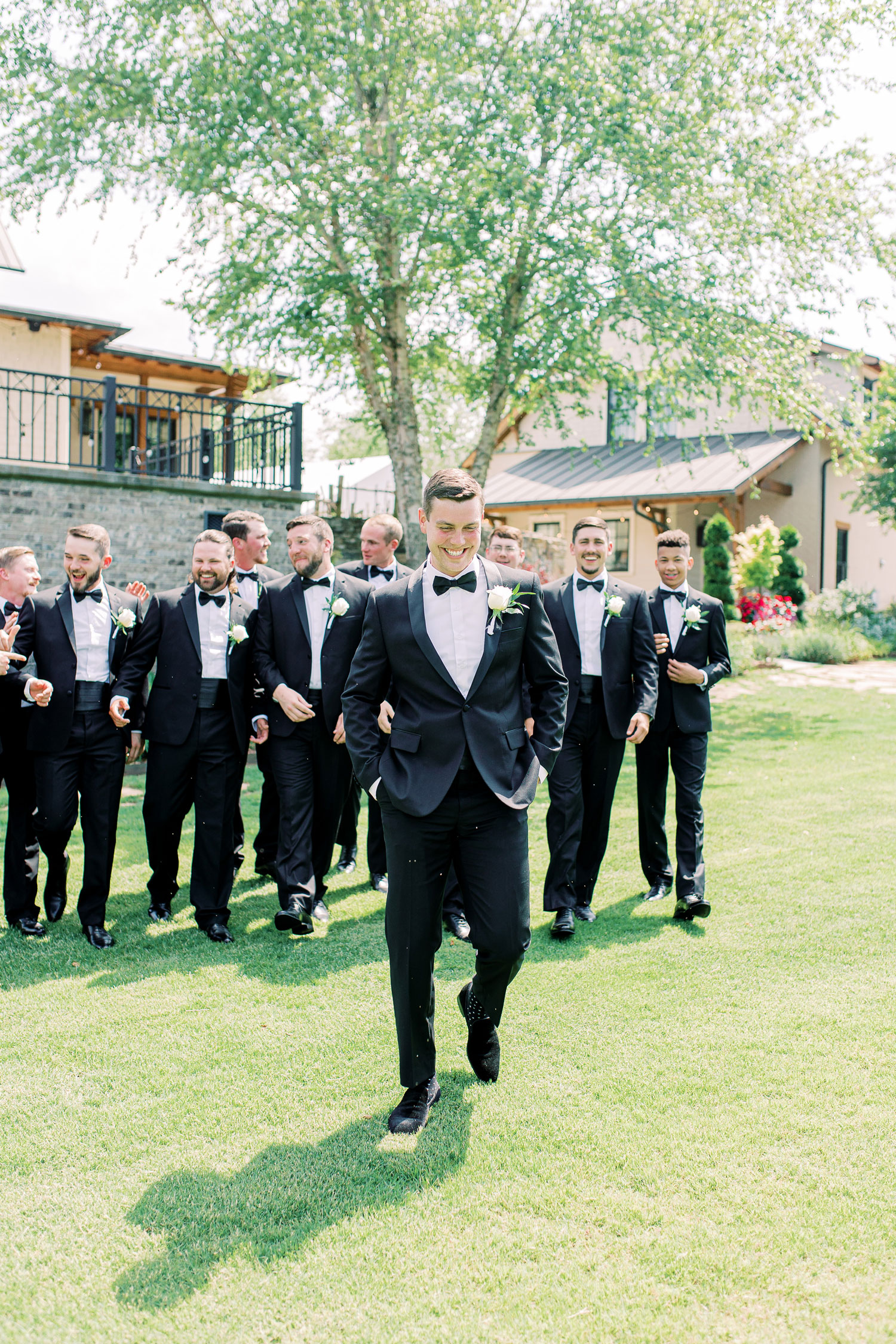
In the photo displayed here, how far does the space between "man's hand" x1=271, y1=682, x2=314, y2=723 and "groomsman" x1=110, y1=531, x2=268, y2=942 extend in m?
0.26

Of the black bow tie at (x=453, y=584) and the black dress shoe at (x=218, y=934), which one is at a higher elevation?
the black bow tie at (x=453, y=584)

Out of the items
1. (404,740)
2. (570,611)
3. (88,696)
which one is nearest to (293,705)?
(88,696)

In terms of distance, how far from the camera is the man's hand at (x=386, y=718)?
4023 millimetres

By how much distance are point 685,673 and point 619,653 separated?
1.72 ft

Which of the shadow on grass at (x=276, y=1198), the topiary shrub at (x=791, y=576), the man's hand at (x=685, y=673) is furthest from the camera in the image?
the topiary shrub at (x=791, y=576)

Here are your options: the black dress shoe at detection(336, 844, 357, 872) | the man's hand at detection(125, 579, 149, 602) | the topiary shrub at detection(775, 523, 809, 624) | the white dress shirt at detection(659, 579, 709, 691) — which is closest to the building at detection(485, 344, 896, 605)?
the topiary shrub at detection(775, 523, 809, 624)

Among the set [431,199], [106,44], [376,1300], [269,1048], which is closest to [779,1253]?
[376,1300]

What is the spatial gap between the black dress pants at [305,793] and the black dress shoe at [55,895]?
136 cm

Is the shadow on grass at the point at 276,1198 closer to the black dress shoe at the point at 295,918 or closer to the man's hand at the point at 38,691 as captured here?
the black dress shoe at the point at 295,918

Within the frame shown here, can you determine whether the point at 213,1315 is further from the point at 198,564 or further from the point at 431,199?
the point at 431,199

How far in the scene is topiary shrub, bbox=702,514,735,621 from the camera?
25281mm

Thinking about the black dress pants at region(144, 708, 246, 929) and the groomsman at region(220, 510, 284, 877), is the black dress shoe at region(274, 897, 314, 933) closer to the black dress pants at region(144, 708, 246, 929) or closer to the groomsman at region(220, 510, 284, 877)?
the black dress pants at region(144, 708, 246, 929)

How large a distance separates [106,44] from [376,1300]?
1737 centimetres

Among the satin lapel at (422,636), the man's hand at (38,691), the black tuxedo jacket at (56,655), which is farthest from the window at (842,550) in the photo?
the satin lapel at (422,636)
